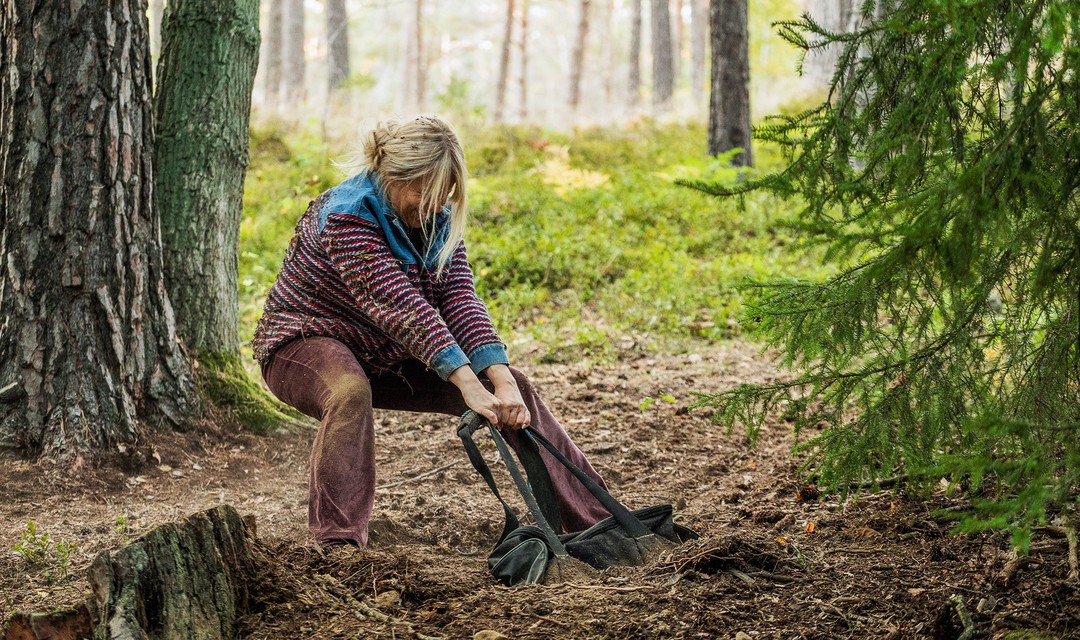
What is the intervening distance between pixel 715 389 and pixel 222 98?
3442 millimetres

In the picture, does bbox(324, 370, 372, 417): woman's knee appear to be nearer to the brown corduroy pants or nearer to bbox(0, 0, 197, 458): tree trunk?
the brown corduroy pants

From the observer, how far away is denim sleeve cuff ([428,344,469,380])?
11.0 ft

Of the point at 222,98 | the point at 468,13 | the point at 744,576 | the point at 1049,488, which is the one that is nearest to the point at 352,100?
the point at 222,98

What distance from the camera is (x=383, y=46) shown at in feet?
134

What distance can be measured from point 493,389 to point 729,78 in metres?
8.21

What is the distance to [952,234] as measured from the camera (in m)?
1.96

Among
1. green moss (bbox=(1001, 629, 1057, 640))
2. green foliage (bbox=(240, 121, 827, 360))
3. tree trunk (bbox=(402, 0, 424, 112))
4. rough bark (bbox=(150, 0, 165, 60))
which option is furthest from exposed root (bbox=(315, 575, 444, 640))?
tree trunk (bbox=(402, 0, 424, 112))

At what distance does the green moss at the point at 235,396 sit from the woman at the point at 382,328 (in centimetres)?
108

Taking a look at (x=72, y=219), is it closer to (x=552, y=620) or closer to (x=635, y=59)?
(x=552, y=620)

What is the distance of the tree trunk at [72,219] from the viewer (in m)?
3.90

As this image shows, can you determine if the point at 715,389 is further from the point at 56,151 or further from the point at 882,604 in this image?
the point at 56,151

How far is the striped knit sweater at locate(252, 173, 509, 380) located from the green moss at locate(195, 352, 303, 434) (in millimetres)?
1046

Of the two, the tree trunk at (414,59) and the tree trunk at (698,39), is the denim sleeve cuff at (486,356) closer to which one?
the tree trunk at (414,59)

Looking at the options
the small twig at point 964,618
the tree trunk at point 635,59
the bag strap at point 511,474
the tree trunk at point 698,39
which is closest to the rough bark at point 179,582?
the bag strap at point 511,474
